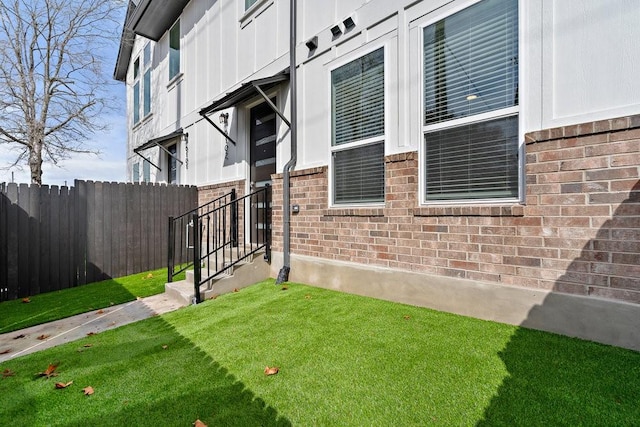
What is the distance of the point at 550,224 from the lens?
2.64 metres

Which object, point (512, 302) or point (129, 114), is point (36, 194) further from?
point (129, 114)

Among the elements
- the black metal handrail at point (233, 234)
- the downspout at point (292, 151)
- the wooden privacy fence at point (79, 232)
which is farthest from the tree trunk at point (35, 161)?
the downspout at point (292, 151)

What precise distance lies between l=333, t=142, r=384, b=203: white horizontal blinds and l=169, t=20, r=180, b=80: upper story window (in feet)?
23.4

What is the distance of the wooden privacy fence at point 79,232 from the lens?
5215 millimetres

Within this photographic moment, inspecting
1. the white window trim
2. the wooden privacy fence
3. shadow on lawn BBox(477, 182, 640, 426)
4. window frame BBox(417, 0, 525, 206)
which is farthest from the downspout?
the white window trim

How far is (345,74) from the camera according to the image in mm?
4402

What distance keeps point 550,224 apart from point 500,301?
0.82m

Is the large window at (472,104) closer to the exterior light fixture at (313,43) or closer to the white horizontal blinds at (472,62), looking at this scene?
the white horizontal blinds at (472,62)

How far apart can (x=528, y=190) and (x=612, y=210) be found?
0.57m

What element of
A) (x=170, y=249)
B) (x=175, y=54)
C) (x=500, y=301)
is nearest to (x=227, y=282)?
(x=170, y=249)

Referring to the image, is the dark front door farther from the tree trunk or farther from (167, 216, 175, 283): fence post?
A: the tree trunk

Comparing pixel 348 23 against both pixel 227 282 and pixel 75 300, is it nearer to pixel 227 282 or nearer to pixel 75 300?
pixel 227 282

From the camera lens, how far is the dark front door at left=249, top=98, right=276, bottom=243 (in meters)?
5.86

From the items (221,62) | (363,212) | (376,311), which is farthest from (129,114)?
(376,311)
